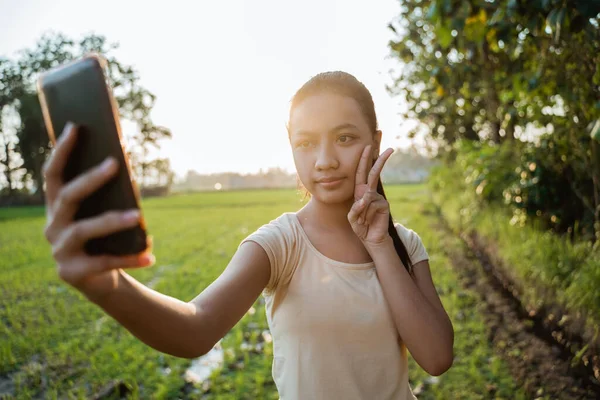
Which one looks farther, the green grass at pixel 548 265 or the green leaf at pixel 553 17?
the green grass at pixel 548 265

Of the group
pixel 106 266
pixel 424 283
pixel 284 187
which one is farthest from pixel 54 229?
pixel 284 187

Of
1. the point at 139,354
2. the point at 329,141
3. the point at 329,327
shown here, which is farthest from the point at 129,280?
the point at 139,354

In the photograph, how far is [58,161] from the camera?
27.4 inches

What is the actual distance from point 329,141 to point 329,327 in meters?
0.56

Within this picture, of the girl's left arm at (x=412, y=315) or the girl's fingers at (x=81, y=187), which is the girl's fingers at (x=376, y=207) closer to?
the girl's left arm at (x=412, y=315)

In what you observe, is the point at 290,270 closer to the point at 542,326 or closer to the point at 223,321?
the point at 223,321

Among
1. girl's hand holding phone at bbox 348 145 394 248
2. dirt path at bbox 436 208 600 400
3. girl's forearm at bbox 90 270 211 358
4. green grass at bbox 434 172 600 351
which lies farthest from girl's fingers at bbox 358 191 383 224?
green grass at bbox 434 172 600 351

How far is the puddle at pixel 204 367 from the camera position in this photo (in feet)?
12.9

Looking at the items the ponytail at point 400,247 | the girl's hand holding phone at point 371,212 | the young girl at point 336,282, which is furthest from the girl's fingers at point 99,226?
the ponytail at point 400,247

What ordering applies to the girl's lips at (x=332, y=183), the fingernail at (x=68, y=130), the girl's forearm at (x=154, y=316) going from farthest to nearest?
the girl's lips at (x=332, y=183) → the girl's forearm at (x=154, y=316) → the fingernail at (x=68, y=130)

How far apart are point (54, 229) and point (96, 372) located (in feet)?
12.6

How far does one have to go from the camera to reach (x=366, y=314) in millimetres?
1398

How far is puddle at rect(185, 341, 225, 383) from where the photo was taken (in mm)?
3943

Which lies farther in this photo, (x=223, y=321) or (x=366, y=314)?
(x=366, y=314)
